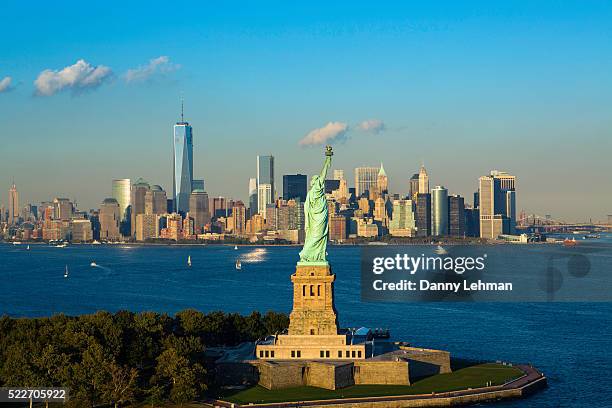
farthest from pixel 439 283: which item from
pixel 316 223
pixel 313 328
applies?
pixel 313 328

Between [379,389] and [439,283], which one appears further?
[439,283]

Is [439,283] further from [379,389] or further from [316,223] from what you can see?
[379,389]

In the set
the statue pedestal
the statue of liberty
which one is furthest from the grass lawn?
the statue of liberty

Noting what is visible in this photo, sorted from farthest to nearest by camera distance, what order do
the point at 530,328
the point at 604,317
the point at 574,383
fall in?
the point at 604,317, the point at 530,328, the point at 574,383

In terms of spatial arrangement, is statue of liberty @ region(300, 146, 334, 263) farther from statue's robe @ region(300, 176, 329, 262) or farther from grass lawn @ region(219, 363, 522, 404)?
grass lawn @ region(219, 363, 522, 404)

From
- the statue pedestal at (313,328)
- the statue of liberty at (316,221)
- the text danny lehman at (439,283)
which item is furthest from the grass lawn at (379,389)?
the text danny lehman at (439,283)

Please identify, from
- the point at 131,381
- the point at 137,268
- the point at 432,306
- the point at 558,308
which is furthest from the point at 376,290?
the point at 131,381

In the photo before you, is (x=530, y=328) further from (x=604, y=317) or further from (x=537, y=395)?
(x=537, y=395)

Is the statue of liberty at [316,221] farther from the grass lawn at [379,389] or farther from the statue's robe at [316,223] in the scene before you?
the grass lawn at [379,389]
